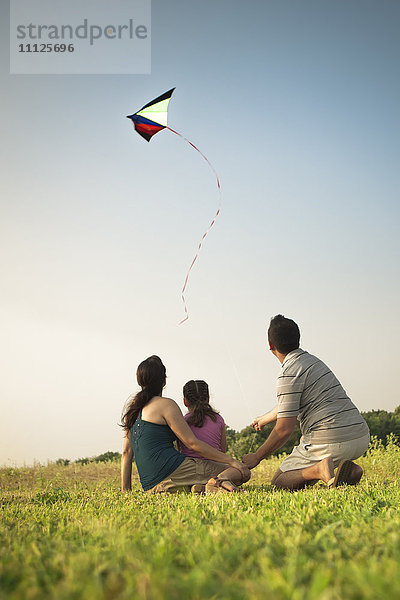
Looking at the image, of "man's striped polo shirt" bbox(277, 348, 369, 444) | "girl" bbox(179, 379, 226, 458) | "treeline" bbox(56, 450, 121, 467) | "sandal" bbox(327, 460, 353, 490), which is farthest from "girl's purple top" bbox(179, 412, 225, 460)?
"treeline" bbox(56, 450, 121, 467)

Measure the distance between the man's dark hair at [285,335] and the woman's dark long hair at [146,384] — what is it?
1315 millimetres

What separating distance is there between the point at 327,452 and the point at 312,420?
0.35 metres

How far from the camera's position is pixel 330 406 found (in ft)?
17.6

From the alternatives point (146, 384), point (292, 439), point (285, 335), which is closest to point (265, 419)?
point (285, 335)

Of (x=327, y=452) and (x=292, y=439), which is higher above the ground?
(x=327, y=452)

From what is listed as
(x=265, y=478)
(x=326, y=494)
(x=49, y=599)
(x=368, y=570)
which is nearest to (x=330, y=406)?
(x=326, y=494)

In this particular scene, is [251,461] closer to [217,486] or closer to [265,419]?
[217,486]

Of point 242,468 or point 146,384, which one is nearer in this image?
point 242,468

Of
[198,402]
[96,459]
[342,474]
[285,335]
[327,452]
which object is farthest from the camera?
[96,459]

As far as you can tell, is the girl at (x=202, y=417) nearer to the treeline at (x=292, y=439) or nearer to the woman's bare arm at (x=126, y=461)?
the woman's bare arm at (x=126, y=461)

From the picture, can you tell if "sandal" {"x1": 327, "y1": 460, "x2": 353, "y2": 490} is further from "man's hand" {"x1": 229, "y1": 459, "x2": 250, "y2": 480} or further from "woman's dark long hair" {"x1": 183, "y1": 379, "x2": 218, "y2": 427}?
"woman's dark long hair" {"x1": 183, "y1": 379, "x2": 218, "y2": 427}

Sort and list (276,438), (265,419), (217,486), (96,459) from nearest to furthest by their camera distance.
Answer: (217,486), (276,438), (265,419), (96,459)

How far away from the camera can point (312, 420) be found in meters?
5.43

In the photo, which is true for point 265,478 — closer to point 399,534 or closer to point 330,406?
point 330,406
